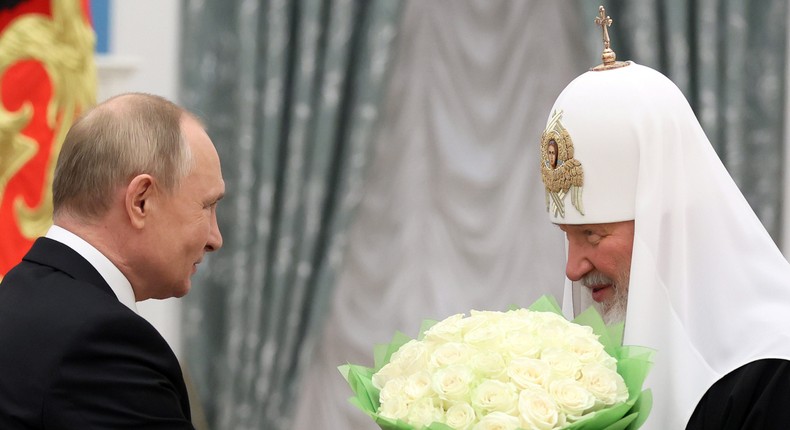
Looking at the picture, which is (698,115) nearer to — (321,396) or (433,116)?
(433,116)

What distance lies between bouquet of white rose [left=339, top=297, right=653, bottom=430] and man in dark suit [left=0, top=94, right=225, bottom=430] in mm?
451

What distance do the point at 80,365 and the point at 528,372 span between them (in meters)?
0.86

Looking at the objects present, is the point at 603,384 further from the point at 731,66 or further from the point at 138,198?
the point at 731,66

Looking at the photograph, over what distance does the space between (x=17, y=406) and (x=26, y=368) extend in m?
0.07

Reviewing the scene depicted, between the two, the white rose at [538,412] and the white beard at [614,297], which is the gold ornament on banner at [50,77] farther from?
the white rose at [538,412]

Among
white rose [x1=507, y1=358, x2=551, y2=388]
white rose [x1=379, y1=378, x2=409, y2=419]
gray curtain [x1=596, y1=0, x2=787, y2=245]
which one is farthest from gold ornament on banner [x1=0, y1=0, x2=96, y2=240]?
gray curtain [x1=596, y1=0, x2=787, y2=245]

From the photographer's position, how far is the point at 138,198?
2.22m

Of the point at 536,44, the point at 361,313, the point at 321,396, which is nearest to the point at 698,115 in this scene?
the point at 536,44

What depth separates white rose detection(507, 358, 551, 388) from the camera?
2000mm

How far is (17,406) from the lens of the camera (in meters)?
2.03

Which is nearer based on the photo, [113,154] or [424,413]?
[424,413]

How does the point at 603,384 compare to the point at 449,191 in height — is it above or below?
above

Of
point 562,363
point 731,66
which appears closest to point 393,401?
point 562,363

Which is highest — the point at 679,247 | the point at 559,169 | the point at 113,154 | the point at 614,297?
the point at 113,154
